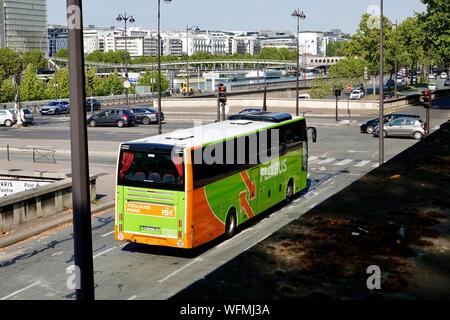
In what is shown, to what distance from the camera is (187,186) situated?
14688 mm

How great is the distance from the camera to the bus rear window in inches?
583

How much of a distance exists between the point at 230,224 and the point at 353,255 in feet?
42.4

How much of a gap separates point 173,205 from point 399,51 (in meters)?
83.5

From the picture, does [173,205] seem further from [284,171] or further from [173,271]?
[284,171]

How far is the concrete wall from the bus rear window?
413 centimetres

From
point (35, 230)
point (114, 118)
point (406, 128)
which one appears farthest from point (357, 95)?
point (35, 230)

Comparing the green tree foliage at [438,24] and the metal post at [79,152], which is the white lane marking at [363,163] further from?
the green tree foliage at [438,24]

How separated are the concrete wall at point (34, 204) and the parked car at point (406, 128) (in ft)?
83.1

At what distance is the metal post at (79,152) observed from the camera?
6598 mm

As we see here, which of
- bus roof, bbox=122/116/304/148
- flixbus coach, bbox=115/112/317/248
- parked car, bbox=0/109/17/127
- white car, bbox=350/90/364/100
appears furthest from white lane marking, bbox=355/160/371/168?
white car, bbox=350/90/364/100

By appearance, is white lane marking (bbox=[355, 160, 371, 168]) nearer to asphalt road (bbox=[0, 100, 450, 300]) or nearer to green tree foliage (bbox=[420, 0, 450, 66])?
asphalt road (bbox=[0, 100, 450, 300])

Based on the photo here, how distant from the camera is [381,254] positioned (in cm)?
405
